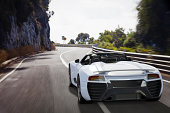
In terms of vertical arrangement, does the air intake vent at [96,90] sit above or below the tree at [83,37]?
above

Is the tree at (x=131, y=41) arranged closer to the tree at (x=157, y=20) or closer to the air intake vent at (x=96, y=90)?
the tree at (x=157, y=20)

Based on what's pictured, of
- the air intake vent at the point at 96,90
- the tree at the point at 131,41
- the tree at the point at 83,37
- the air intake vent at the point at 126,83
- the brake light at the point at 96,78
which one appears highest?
the brake light at the point at 96,78

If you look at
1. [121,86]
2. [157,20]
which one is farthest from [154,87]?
[157,20]

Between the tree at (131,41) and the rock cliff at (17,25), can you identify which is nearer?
the tree at (131,41)

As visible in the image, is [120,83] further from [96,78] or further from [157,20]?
[157,20]

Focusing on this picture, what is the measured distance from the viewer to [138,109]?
5090mm

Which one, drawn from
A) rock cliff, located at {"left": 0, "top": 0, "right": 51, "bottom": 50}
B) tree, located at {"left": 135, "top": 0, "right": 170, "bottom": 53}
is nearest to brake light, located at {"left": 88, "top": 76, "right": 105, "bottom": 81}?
tree, located at {"left": 135, "top": 0, "right": 170, "bottom": 53}

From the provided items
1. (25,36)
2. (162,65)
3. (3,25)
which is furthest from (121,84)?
(25,36)

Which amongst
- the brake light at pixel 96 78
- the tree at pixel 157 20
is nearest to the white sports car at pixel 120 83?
the brake light at pixel 96 78

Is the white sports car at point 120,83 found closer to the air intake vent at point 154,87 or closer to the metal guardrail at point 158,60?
the air intake vent at point 154,87

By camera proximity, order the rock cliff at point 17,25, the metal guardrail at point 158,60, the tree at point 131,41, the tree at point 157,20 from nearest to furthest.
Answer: the metal guardrail at point 158,60, the tree at point 157,20, the tree at point 131,41, the rock cliff at point 17,25

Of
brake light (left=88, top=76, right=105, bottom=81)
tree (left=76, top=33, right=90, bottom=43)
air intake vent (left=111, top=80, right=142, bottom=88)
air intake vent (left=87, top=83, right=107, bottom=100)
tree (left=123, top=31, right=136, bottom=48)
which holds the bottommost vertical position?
tree (left=76, top=33, right=90, bottom=43)

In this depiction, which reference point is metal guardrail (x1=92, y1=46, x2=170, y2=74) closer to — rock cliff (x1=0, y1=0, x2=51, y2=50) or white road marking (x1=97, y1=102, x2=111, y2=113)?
white road marking (x1=97, y1=102, x2=111, y2=113)

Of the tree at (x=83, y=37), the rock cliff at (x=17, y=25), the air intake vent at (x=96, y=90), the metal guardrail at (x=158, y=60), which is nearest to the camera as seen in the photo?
the air intake vent at (x=96, y=90)
